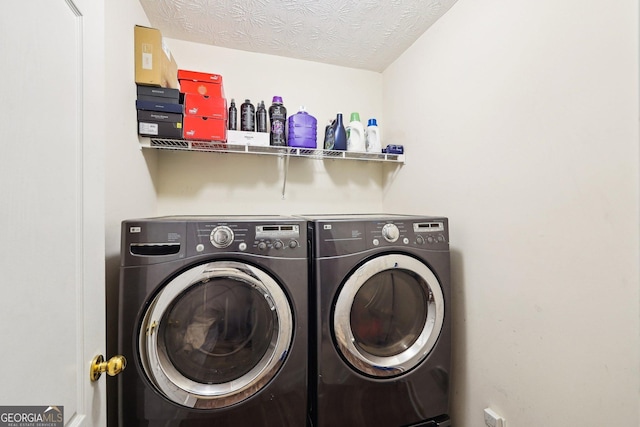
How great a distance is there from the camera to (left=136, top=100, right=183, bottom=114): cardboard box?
137 cm

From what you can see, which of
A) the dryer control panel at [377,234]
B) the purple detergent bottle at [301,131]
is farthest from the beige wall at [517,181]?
the purple detergent bottle at [301,131]

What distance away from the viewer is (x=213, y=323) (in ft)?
3.66

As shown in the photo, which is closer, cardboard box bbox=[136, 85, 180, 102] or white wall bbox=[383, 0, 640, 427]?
white wall bbox=[383, 0, 640, 427]

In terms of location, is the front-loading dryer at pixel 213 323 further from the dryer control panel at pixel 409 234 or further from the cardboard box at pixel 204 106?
the cardboard box at pixel 204 106

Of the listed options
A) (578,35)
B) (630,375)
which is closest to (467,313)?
(630,375)

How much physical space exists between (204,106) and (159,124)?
255 mm

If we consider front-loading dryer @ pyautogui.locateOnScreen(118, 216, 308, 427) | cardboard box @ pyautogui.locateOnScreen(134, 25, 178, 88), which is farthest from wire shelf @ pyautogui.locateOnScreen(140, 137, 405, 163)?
front-loading dryer @ pyautogui.locateOnScreen(118, 216, 308, 427)

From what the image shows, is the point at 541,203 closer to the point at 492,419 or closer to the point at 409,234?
the point at 409,234

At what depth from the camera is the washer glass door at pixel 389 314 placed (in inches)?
46.8

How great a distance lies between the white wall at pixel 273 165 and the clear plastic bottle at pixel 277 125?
0.98 feet

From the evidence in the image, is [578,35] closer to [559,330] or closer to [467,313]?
[559,330]

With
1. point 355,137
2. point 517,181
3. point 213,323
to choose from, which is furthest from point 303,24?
point 213,323

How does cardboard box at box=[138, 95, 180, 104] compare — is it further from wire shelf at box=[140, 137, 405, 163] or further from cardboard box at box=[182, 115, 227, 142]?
wire shelf at box=[140, 137, 405, 163]

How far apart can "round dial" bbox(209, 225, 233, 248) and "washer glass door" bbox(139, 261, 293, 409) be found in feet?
0.25
